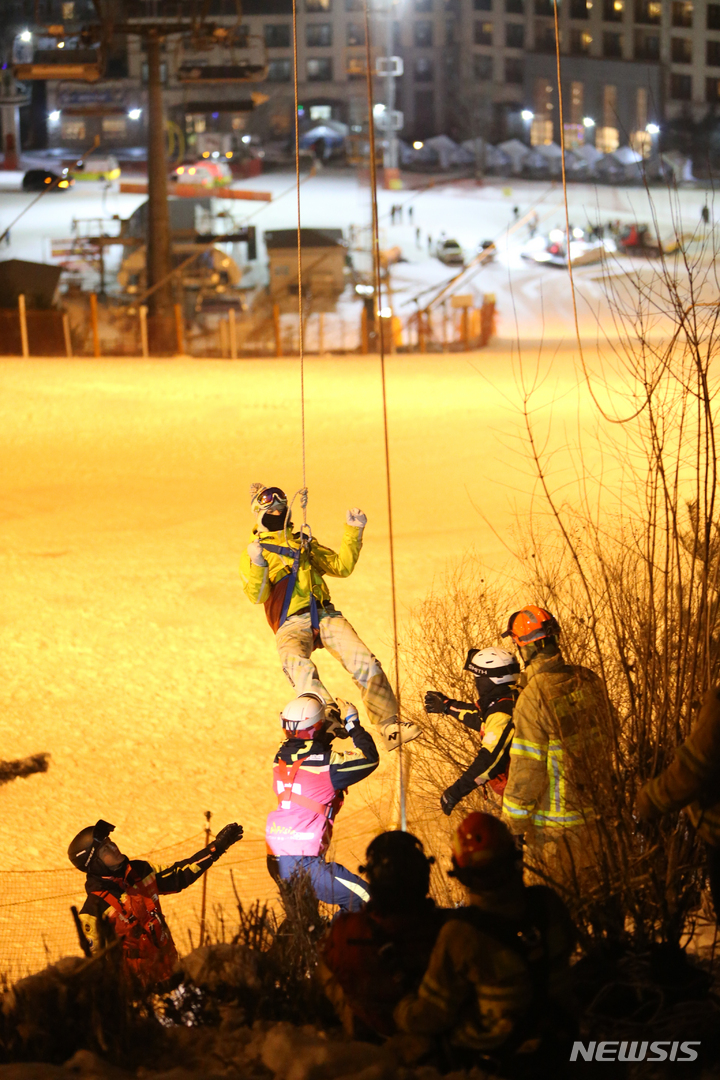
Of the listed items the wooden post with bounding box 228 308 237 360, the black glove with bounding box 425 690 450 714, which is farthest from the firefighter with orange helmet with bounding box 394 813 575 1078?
the wooden post with bounding box 228 308 237 360

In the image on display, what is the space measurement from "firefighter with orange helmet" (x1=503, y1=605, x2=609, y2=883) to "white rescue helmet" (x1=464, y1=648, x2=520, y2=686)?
262 mm

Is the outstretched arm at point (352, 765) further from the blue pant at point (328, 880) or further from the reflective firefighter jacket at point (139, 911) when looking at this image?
the reflective firefighter jacket at point (139, 911)

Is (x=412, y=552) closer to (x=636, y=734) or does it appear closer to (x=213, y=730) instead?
(x=213, y=730)

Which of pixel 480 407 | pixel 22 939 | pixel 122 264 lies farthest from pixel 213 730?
pixel 122 264

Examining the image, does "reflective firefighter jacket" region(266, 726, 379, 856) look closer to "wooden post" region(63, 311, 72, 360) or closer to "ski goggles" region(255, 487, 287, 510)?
"ski goggles" region(255, 487, 287, 510)

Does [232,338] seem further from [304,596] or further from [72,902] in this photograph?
[72,902]

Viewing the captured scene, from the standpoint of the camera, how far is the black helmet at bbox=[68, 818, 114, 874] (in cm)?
545

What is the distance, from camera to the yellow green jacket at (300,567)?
7383mm

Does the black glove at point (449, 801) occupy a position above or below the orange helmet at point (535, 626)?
below

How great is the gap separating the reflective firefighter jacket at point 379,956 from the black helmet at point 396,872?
45mm

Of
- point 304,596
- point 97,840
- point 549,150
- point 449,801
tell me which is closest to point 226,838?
point 97,840

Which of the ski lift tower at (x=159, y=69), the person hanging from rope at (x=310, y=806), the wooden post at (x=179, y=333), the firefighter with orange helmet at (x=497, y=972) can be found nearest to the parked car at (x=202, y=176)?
the ski lift tower at (x=159, y=69)

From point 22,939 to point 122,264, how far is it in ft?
138
